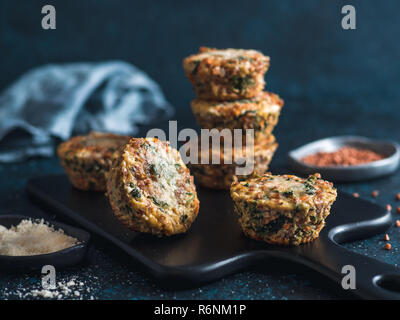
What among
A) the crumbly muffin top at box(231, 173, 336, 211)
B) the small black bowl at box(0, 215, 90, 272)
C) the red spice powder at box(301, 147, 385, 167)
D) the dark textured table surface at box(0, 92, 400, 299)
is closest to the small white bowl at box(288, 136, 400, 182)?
the red spice powder at box(301, 147, 385, 167)

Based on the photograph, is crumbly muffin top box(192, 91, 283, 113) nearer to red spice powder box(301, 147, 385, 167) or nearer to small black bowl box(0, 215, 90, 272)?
red spice powder box(301, 147, 385, 167)

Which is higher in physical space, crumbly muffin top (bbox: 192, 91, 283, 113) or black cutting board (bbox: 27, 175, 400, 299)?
crumbly muffin top (bbox: 192, 91, 283, 113)

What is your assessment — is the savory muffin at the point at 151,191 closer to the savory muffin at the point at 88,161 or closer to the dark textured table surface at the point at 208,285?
the dark textured table surface at the point at 208,285

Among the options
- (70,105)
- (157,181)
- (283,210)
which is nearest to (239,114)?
(157,181)

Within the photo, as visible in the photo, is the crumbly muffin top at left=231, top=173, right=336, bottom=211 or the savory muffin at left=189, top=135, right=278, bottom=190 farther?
the savory muffin at left=189, top=135, right=278, bottom=190

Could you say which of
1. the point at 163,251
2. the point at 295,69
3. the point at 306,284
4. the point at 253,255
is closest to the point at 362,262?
the point at 306,284

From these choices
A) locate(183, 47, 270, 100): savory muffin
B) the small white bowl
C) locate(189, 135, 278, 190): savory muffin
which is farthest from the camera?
the small white bowl

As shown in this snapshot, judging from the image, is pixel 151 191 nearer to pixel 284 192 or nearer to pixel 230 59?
pixel 284 192

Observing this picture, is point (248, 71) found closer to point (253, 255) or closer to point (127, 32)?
point (253, 255)
